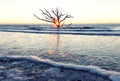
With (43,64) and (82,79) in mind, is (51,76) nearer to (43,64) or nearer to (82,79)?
(82,79)

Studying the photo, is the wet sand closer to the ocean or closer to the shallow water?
the ocean

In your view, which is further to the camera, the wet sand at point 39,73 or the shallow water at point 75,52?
the shallow water at point 75,52

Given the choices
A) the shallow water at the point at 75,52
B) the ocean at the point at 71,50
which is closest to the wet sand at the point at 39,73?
the ocean at the point at 71,50

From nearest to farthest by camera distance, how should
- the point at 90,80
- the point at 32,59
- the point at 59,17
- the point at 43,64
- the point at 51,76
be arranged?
1. the point at 90,80
2. the point at 51,76
3. the point at 43,64
4. the point at 32,59
5. the point at 59,17

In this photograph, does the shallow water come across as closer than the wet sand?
No

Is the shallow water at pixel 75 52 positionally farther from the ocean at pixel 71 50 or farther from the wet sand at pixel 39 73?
the wet sand at pixel 39 73

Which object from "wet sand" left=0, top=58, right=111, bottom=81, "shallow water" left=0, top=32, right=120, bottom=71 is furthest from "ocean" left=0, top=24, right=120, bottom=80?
"wet sand" left=0, top=58, right=111, bottom=81

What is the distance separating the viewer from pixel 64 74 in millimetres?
4656

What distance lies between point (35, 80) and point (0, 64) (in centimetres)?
202

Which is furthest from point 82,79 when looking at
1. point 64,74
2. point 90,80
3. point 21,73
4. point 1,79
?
point 1,79

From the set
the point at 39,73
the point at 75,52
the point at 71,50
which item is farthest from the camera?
the point at 71,50

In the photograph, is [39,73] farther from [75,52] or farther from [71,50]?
[71,50]

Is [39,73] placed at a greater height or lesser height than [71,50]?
greater

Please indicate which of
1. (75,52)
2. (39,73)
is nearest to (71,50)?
(75,52)
